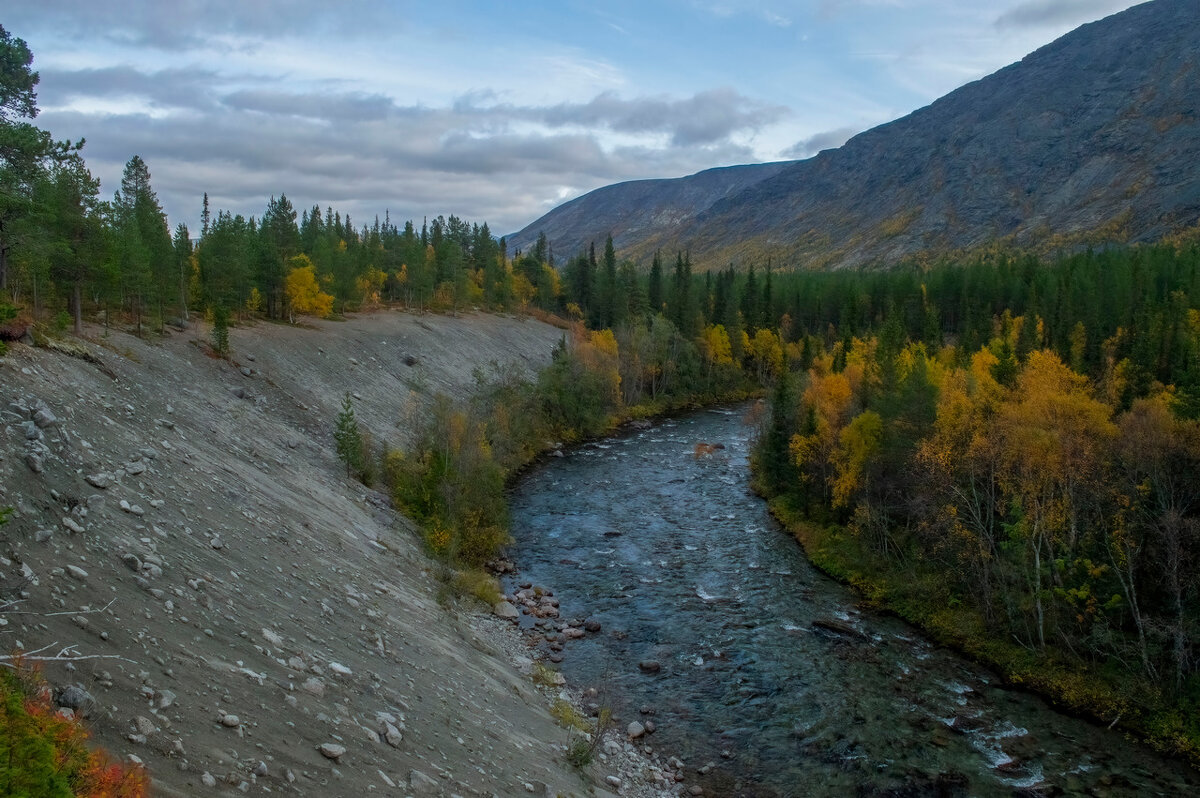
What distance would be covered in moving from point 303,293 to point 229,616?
64756 mm

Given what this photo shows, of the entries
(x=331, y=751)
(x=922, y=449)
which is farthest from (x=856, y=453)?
(x=331, y=751)

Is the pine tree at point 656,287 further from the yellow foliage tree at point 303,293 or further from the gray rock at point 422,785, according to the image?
the gray rock at point 422,785

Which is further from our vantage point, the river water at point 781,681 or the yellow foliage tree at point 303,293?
the yellow foliage tree at point 303,293

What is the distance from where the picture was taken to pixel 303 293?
7669cm

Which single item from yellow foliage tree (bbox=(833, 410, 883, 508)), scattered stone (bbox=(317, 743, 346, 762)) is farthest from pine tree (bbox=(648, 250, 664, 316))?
scattered stone (bbox=(317, 743, 346, 762))

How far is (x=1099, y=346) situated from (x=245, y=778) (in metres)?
96.6

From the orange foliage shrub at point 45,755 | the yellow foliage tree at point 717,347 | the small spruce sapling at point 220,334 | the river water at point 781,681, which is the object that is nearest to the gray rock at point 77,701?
the orange foliage shrub at point 45,755

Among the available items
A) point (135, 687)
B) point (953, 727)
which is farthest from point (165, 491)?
point (953, 727)

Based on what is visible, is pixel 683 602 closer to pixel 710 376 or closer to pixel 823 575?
pixel 823 575

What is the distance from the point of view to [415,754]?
16.5 metres

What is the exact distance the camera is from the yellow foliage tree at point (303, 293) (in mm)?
76250

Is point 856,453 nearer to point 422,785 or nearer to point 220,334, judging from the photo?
point 422,785

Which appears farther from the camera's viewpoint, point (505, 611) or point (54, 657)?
point (505, 611)

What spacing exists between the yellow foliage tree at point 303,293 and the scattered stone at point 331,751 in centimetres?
6848
